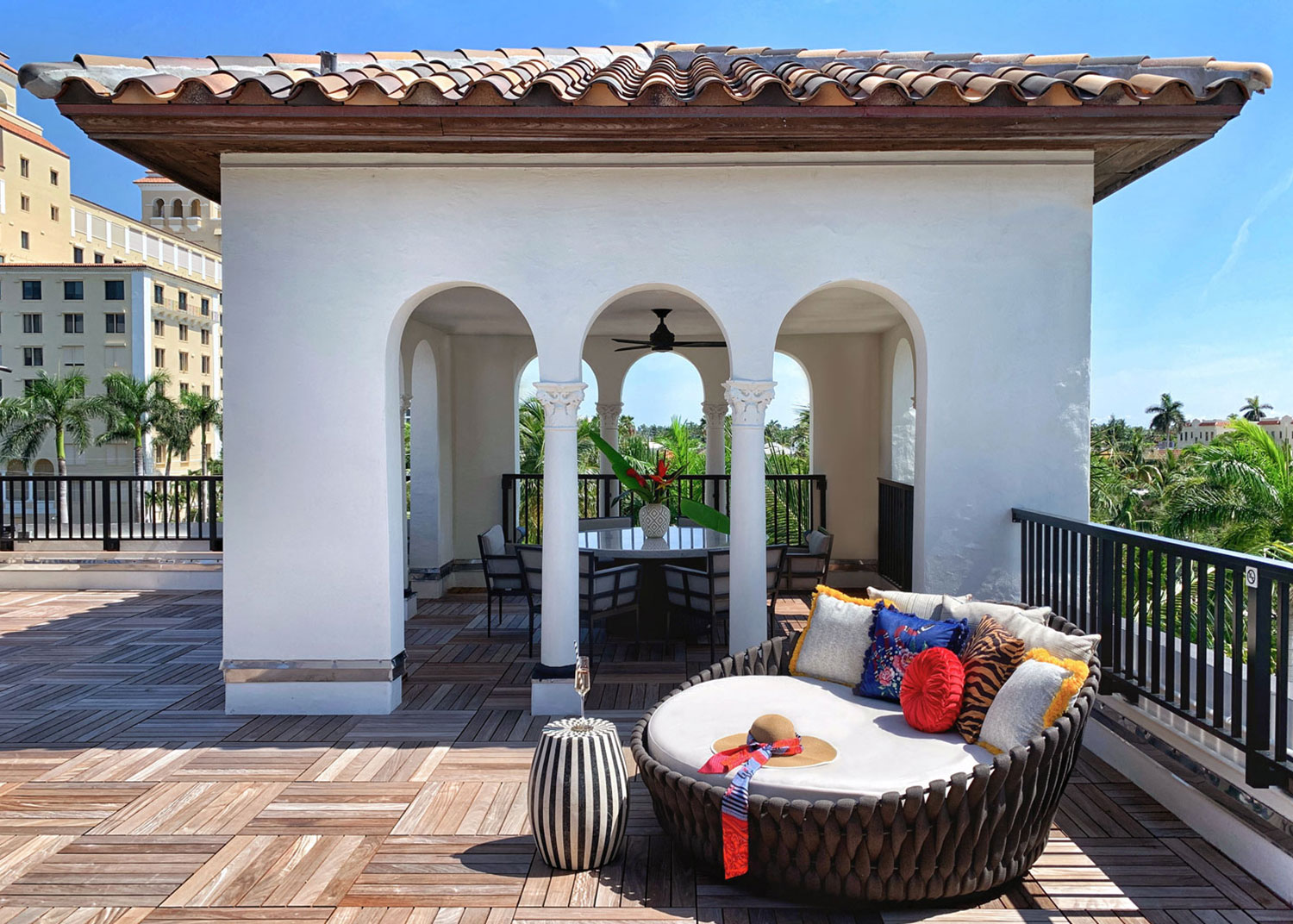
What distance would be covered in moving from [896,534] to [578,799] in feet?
18.5

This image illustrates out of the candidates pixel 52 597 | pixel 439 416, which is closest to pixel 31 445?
pixel 52 597

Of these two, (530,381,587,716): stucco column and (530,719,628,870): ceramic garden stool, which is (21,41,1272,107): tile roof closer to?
(530,381,587,716): stucco column

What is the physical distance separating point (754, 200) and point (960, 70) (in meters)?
1.41

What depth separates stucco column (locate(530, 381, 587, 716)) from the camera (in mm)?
4816

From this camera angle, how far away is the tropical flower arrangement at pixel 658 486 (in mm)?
6505

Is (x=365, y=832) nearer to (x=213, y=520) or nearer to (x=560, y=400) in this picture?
(x=560, y=400)

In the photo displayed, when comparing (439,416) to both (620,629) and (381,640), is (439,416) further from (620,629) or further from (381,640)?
(381,640)

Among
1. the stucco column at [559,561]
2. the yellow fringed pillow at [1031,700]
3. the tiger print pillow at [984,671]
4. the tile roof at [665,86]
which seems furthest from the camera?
the stucco column at [559,561]

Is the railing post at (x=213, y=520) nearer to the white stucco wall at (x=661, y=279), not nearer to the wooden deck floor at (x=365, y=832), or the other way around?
the wooden deck floor at (x=365, y=832)

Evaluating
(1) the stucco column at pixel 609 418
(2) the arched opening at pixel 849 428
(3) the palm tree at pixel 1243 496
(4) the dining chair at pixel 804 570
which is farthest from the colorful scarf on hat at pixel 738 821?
(3) the palm tree at pixel 1243 496

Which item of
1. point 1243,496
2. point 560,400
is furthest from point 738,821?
point 1243,496

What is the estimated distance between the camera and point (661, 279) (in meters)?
4.75

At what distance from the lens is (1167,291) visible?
83562mm

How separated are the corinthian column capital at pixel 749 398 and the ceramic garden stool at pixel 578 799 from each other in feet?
Answer: 7.32
